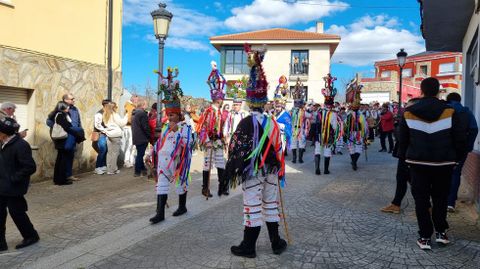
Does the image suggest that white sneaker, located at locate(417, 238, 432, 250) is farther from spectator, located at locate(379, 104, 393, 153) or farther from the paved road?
spectator, located at locate(379, 104, 393, 153)

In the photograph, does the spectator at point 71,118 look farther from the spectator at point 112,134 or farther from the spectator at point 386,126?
the spectator at point 386,126

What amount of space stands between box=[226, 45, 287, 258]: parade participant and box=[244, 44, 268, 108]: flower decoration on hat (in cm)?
15

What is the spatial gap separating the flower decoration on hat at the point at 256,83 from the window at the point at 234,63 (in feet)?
101

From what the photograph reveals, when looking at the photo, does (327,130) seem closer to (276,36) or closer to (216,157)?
(216,157)

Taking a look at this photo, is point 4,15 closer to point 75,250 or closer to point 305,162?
point 75,250

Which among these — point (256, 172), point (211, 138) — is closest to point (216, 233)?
point (256, 172)

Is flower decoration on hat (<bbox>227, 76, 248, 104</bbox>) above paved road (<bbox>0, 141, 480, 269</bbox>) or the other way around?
above

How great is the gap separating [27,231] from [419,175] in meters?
4.74

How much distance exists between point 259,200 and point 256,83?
53.9 inches

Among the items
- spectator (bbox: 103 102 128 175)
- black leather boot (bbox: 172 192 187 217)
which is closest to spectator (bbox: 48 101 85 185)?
spectator (bbox: 103 102 128 175)

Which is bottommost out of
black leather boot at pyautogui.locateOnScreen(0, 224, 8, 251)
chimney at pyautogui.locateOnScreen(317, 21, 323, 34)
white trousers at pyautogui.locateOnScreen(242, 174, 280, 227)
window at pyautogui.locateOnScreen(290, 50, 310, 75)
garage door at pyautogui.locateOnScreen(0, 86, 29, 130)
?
black leather boot at pyautogui.locateOnScreen(0, 224, 8, 251)

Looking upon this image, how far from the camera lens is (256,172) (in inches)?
156

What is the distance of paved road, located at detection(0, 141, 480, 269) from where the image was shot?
3.88 metres

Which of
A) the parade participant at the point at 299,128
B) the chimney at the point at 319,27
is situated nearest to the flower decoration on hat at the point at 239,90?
the chimney at the point at 319,27
